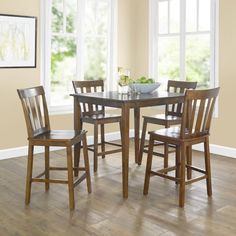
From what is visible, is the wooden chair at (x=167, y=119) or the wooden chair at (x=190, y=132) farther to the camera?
the wooden chair at (x=167, y=119)

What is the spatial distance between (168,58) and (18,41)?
2176mm

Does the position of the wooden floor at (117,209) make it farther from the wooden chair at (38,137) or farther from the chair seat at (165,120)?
the chair seat at (165,120)

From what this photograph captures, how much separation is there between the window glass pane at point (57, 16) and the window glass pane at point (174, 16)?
157 centimetres

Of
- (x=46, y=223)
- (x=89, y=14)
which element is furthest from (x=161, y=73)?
(x=46, y=223)

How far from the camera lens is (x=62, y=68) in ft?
17.5

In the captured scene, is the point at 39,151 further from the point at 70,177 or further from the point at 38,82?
the point at 70,177

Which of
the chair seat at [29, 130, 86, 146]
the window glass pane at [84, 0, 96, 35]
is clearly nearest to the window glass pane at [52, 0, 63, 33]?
the window glass pane at [84, 0, 96, 35]

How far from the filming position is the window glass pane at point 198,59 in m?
5.22

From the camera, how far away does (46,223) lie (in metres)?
2.91

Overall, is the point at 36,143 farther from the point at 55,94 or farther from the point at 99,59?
the point at 99,59

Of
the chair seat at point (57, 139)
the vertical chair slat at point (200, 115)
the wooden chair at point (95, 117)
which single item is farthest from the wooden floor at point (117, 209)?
the vertical chair slat at point (200, 115)

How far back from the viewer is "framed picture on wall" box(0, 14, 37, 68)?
4637mm

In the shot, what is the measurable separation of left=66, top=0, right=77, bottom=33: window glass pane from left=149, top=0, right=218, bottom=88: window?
3.90ft

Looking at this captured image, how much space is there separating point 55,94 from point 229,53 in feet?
7.61
